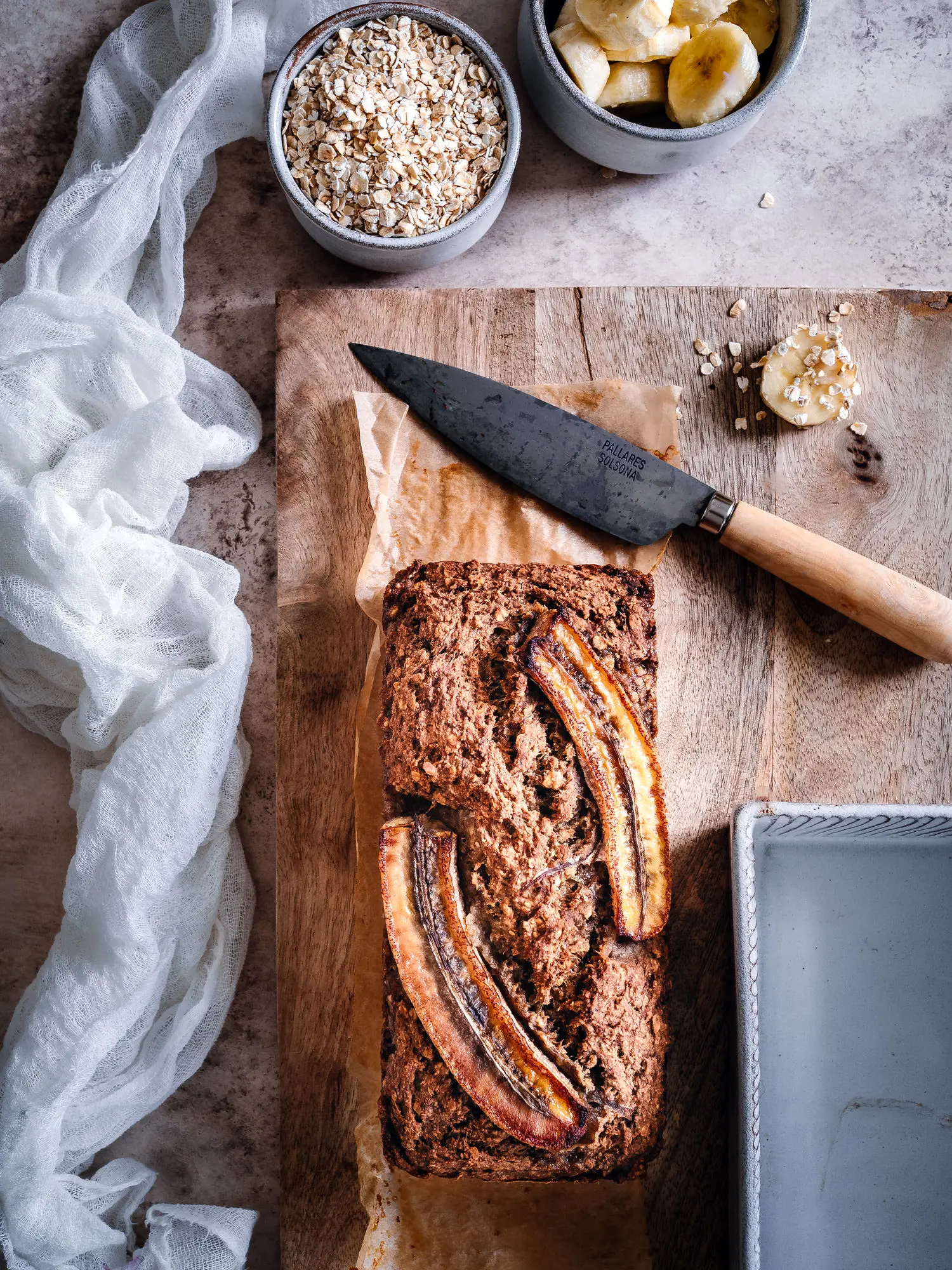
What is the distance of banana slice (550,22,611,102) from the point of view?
1.54 metres

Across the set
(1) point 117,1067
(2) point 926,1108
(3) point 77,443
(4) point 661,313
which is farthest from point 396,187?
(2) point 926,1108

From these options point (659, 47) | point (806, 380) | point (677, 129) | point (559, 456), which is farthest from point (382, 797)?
point (659, 47)

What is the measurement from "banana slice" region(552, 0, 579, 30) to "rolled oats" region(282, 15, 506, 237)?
15 centimetres

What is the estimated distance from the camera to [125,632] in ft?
5.13

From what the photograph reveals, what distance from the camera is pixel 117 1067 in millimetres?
1574

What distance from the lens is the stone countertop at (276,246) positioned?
171cm

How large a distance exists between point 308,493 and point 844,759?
1.08 meters

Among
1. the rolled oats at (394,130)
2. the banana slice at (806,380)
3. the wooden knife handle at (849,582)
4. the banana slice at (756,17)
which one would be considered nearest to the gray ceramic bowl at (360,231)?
the rolled oats at (394,130)

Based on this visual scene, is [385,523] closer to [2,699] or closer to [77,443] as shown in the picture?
[77,443]

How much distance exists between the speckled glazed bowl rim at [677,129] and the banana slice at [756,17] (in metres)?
0.08

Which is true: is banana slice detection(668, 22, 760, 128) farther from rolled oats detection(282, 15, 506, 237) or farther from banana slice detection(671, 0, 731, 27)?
rolled oats detection(282, 15, 506, 237)

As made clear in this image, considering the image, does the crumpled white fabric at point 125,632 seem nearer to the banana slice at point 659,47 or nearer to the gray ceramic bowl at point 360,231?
the gray ceramic bowl at point 360,231

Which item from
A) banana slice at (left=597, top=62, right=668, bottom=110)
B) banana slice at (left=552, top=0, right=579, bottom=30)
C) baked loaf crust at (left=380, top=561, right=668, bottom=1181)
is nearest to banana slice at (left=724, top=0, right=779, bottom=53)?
banana slice at (left=597, top=62, right=668, bottom=110)

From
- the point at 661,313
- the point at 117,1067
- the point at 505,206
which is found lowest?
the point at 117,1067
